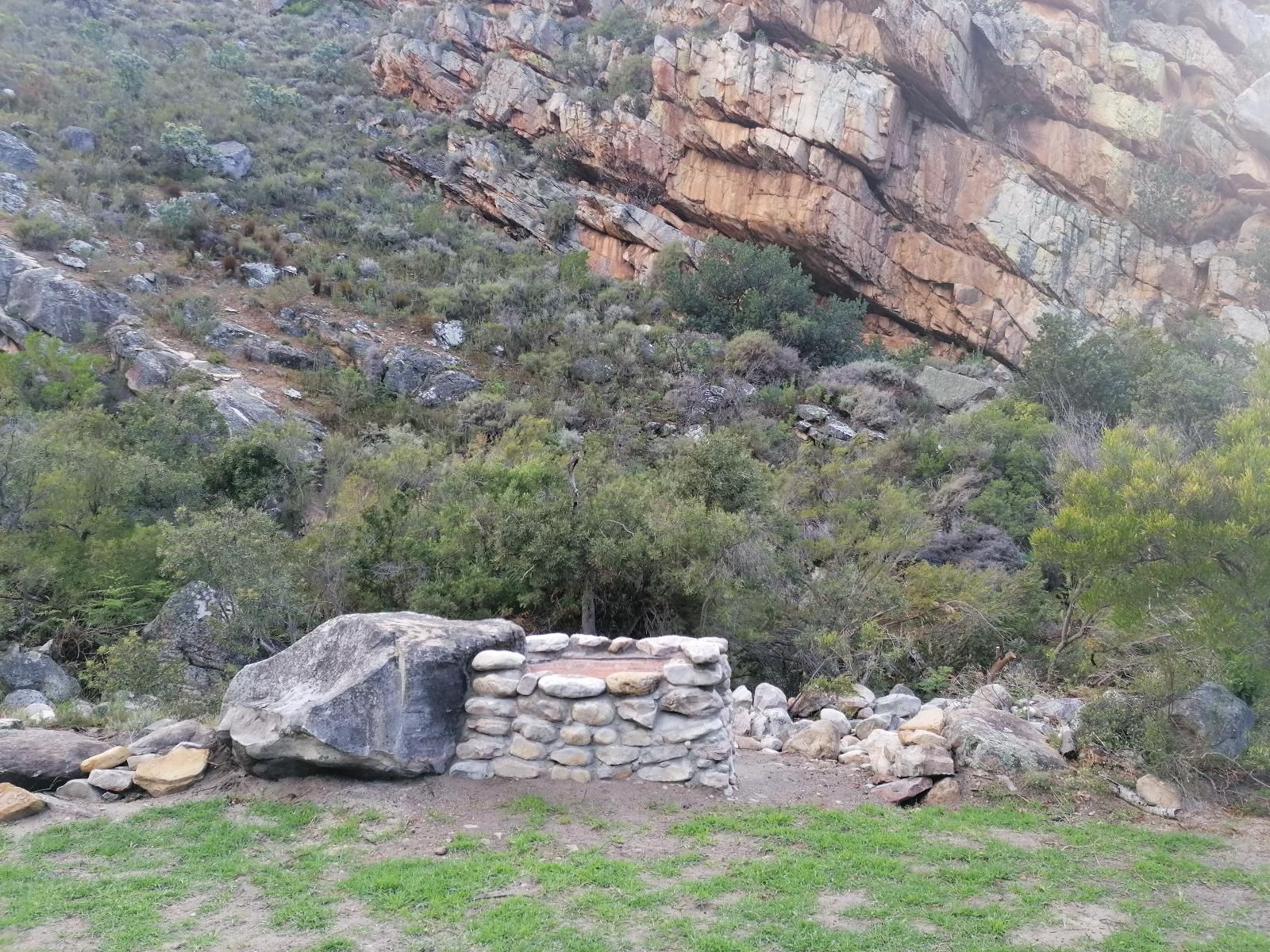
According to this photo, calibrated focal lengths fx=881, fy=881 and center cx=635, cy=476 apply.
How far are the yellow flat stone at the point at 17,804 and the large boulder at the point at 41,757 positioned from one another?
408mm

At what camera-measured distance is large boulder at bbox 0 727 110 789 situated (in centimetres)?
663

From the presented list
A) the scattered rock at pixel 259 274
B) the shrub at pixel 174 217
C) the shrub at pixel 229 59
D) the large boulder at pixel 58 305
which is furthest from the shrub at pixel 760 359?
the shrub at pixel 229 59

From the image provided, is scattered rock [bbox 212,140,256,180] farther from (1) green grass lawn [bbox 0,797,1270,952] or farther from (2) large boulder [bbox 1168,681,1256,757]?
(2) large boulder [bbox 1168,681,1256,757]

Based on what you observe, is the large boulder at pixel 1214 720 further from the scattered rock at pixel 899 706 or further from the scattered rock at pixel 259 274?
the scattered rock at pixel 259 274

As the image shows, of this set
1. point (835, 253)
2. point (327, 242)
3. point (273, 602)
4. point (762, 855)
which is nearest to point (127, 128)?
point (327, 242)

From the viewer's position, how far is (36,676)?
10727 millimetres

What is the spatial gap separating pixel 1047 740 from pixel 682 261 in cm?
2524

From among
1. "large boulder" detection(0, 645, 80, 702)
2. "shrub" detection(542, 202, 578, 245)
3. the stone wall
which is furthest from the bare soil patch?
"shrub" detection(542, 202, 578, 245)

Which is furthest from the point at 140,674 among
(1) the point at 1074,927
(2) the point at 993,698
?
(2) the point at 993,698

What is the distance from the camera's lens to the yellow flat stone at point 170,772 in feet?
21.8

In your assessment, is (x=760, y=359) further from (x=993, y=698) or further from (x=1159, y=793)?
(x=1159, y=793)

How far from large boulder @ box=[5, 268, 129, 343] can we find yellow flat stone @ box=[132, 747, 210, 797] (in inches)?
683

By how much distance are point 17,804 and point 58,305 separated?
61.4 ft

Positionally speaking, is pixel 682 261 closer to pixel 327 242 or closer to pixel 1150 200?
pixel 327 242
